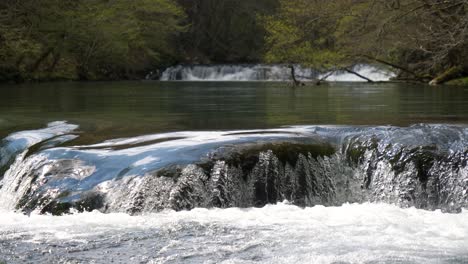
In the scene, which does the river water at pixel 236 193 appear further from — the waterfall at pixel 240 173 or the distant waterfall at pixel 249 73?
the distant waterfall at pixel 249 73

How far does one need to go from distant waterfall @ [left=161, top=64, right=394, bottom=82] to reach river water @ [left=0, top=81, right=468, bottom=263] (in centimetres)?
2761

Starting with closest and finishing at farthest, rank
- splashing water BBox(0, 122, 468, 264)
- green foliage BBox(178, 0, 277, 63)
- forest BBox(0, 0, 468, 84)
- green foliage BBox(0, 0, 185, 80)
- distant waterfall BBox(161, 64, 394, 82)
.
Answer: splashing water BBox(0, 122, 468, 264) → forest BBox(0, 0, 468, 84) → green foliage BBox(0, 0, 185, 80) → distant waterfall BBox(161, 64, 394, 82) → green foliage BBox(178, 0, 277, 63)

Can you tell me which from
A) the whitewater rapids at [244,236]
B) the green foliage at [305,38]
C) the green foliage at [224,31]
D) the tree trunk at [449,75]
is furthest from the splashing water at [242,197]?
the green foliage at [224,31]

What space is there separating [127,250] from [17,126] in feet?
22.1

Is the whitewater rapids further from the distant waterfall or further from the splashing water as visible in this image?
the distant waterfall

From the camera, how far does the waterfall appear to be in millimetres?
8703

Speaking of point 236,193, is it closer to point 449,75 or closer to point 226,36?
point 449,75

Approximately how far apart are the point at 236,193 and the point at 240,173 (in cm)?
31

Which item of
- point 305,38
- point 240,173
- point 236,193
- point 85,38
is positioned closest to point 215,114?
point 240,173

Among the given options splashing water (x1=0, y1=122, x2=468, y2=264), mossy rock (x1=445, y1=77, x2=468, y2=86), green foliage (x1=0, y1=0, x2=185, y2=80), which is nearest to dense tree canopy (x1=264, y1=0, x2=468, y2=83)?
mossy rock (x1=445, y1=77, x2=468, y2=86)

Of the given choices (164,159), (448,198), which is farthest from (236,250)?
(448,198)

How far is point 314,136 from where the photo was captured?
1045 centimetres

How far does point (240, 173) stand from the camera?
30.0 ft

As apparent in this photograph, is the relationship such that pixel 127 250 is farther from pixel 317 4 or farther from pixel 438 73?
pixel 438 73
